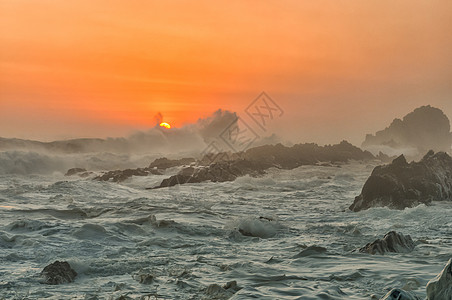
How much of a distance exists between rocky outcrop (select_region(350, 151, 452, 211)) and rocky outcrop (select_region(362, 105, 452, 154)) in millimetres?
67947

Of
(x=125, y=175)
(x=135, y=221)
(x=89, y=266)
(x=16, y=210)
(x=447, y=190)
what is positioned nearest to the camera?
(x=89, y=266)

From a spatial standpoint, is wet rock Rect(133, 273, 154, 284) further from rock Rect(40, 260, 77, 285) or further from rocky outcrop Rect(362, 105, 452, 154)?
rocky outcrop Rect(362, 105, 452, 154)

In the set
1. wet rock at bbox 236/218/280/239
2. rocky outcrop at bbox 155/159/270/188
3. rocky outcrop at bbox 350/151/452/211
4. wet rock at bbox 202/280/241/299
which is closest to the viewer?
wet rock at bbox 202/280/241/299

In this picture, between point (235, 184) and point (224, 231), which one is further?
point (235, 184)

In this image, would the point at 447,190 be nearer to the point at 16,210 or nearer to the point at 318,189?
the point at 318,189

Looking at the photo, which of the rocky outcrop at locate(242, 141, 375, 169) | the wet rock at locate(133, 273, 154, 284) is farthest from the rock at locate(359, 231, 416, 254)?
the rocky outcrop at locate(242, 141, 375, 169)

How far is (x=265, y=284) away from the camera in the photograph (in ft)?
22.7

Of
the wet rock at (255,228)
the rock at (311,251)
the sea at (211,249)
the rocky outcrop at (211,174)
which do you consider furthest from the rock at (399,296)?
the rocky outcrop at (211,174)

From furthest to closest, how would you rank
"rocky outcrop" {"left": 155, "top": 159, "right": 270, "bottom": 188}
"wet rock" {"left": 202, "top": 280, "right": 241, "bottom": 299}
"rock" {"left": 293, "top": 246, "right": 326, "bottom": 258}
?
"rocky outcrop" {"left": 155, "top": 159, "right": 270, "bottom": 188} < "rock" {"left": 293, "top": 246, "right": 326, "bottom": 258} < "wet rock" {"left": 202, "top": 280, "right": 241, "bottom": 299}

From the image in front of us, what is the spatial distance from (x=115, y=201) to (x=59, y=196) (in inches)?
92.7

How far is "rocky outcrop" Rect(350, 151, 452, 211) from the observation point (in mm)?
17453

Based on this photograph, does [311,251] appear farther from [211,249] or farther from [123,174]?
[123,174]

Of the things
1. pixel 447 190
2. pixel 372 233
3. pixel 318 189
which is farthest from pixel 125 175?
pixel 372 233

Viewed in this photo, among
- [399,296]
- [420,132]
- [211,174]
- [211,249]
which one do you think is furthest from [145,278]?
[420,132]
